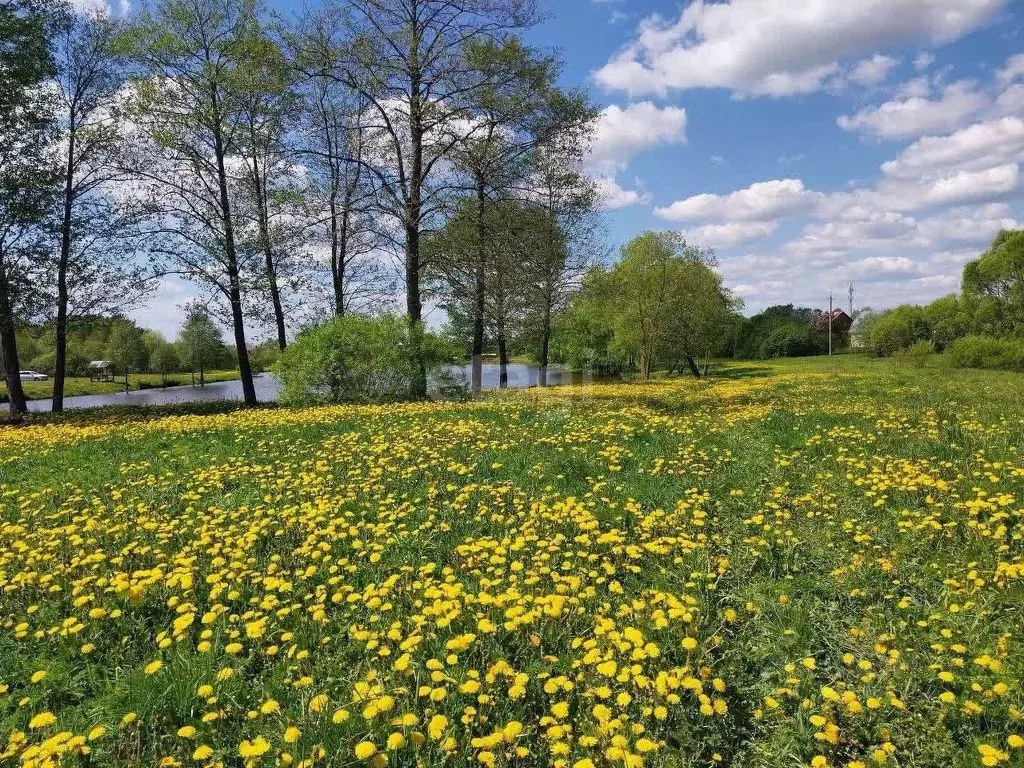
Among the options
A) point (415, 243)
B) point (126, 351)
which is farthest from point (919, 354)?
point (126, 351)

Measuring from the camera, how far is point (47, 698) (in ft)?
10.2

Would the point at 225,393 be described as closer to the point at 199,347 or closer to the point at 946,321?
the point at 199,347

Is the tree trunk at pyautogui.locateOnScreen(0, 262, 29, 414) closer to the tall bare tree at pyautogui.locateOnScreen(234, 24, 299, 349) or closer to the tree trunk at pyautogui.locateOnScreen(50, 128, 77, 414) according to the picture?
the tree trunk at pyautogui.locateOnScreen(50, 128, 77, 414)

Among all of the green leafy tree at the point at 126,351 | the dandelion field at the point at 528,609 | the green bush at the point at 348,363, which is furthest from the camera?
the green leafy tree at the point at 126,351

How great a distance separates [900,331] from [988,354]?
969 inches

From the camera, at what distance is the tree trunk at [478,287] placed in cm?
1802

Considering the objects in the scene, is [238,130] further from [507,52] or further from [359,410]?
[359,410]

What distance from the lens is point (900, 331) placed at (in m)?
56.3

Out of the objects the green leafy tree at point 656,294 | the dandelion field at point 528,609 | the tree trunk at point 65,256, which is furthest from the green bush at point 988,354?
the tree trunk at point 65,256

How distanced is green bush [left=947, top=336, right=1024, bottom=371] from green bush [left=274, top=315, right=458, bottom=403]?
35519 mm

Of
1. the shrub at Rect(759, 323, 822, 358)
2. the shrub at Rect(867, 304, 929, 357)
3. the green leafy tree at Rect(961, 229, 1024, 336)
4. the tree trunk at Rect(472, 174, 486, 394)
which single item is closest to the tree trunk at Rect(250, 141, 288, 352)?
the tree trunk at Rect(472, 174, 486, 394)

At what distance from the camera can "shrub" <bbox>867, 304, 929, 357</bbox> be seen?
55.9 m

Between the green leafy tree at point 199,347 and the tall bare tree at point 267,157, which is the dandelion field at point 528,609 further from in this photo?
the green leafy tree at point 199,347

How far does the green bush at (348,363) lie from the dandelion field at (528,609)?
870cm
